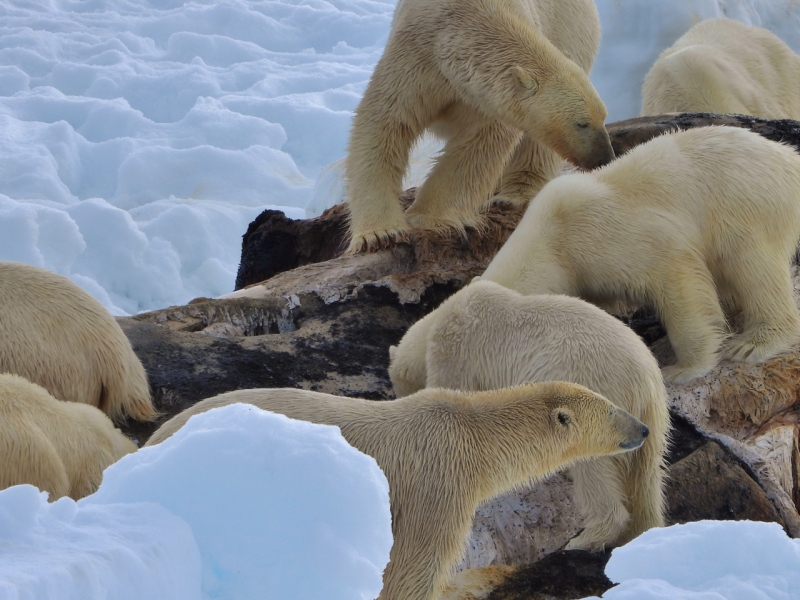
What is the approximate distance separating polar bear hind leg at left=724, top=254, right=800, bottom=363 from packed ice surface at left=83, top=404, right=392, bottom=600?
2315 mm

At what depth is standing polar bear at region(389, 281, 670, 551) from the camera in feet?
8.77

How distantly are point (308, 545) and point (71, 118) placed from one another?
11474 mm

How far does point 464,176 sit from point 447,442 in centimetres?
255

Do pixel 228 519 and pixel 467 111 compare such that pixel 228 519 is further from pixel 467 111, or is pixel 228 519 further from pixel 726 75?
pixel 726 75

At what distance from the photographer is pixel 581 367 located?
2.70 meters

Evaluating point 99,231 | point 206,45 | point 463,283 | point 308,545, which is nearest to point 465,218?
point 463,283

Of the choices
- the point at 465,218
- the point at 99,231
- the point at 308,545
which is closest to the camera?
the point at 308,545

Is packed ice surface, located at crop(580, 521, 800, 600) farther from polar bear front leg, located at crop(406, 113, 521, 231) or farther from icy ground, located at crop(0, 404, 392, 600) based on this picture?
polar bear front leg, located at crop(406, 113, 521, 231)

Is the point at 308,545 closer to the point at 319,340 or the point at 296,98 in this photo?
the point at 319,340

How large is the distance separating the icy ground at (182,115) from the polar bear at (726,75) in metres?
1.61

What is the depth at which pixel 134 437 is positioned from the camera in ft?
9.76

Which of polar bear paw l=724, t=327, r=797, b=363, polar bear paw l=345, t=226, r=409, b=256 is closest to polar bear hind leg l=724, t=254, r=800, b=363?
polar bear paw l=724, t=327, r=797, b=363

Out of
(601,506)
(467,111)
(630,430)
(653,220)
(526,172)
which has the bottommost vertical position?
(601,506)

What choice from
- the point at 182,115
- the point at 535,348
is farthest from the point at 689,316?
the point at 182,115
